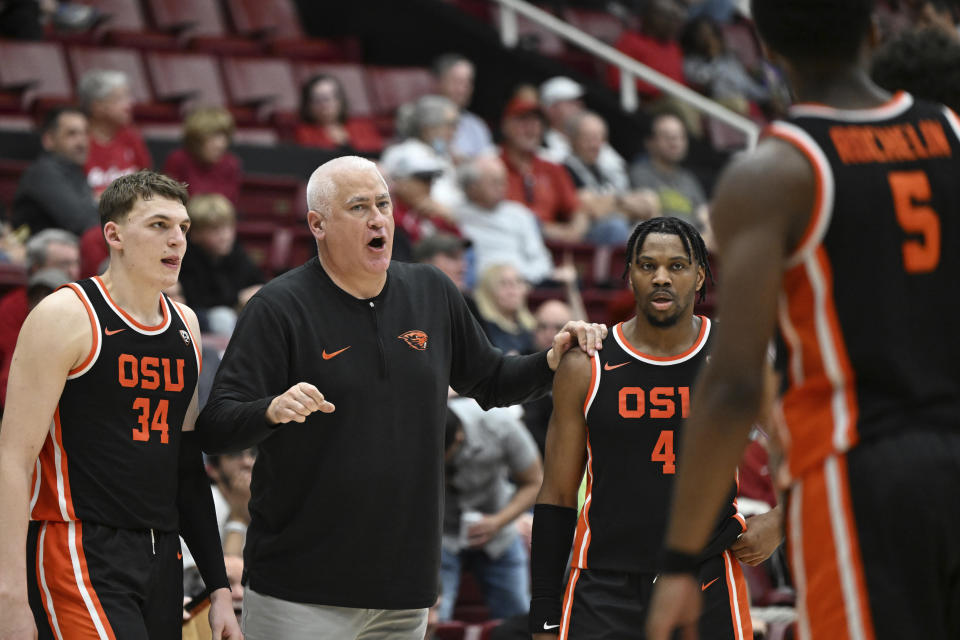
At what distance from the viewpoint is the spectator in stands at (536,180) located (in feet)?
35.5

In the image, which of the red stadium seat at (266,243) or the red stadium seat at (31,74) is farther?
the red stadium seat at (31,74)

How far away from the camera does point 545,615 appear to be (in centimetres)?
416

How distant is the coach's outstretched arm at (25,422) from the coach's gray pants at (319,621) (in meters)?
0.70

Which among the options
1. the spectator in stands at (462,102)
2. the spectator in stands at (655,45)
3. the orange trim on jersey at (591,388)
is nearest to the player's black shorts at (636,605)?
the orange trim on jersey at (591,388)

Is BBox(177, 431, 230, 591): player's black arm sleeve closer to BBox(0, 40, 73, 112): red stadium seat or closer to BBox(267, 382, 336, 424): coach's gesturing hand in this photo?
BBox(267, 382, 336, 424): coach's gesturing hand

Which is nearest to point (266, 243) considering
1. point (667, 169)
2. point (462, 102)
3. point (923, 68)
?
point (462, 102)

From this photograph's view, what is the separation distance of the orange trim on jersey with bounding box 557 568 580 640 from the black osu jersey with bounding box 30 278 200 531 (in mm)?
1201

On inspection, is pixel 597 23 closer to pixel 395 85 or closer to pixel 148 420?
pixel 395 85

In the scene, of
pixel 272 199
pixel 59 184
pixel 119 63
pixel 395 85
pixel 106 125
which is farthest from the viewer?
pixel 395 85

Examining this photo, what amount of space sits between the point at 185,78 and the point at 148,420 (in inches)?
284

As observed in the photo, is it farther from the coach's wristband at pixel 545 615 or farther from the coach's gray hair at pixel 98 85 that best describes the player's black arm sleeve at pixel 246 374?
the coach's gray hair at pixel 98 85

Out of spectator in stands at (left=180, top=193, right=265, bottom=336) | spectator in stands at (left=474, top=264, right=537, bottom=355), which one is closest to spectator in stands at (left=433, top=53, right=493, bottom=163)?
spectator in stands at (left=474, top=264, right=537, bottom=355)

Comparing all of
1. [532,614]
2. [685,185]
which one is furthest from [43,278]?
[685,185]

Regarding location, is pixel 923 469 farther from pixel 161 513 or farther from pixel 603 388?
pixel 161 513
